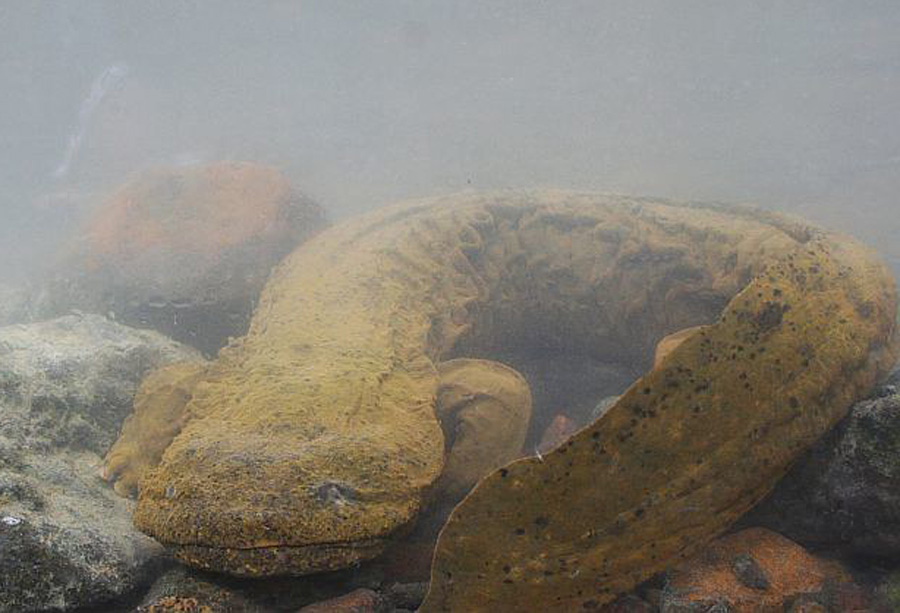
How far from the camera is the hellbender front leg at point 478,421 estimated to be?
374 centimetres

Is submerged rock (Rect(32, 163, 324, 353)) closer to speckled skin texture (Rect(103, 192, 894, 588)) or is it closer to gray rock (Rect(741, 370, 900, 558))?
speckled skin texture (Rect(103, 192, 894, 588))

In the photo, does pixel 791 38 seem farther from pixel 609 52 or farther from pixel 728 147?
pixel 728 147

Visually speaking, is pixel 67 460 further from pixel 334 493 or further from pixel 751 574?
pixel 751 574

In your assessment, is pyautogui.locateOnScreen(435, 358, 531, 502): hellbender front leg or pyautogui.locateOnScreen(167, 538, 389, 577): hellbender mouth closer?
pyautogui.locateOnScreen(167, 538, 389, 577): hellbender mouth

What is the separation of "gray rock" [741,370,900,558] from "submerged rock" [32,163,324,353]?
19.3 feet

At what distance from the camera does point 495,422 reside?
161 inches

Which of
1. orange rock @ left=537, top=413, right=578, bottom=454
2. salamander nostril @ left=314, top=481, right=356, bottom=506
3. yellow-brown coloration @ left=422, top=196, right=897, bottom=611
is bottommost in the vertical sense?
orange rock @ left=537, top=413, right=578, bottom=454

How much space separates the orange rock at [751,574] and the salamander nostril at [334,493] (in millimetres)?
1428

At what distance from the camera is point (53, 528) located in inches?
107

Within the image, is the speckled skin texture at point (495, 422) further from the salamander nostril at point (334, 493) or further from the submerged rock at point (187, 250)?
the submerged rock at point (187, 250)

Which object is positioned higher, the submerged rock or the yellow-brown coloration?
the yellow-brown coloration

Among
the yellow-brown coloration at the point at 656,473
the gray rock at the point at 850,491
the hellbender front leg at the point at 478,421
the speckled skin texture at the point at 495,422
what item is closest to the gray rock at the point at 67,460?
the speckled skin texture at the point at 495,422

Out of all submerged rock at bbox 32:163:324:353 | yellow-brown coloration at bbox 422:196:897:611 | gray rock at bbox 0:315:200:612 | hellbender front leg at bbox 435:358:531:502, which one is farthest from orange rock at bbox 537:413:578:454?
submerged rock at bbox 32:163:324:353

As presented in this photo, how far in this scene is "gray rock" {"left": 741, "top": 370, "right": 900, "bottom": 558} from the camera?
2.76 m
